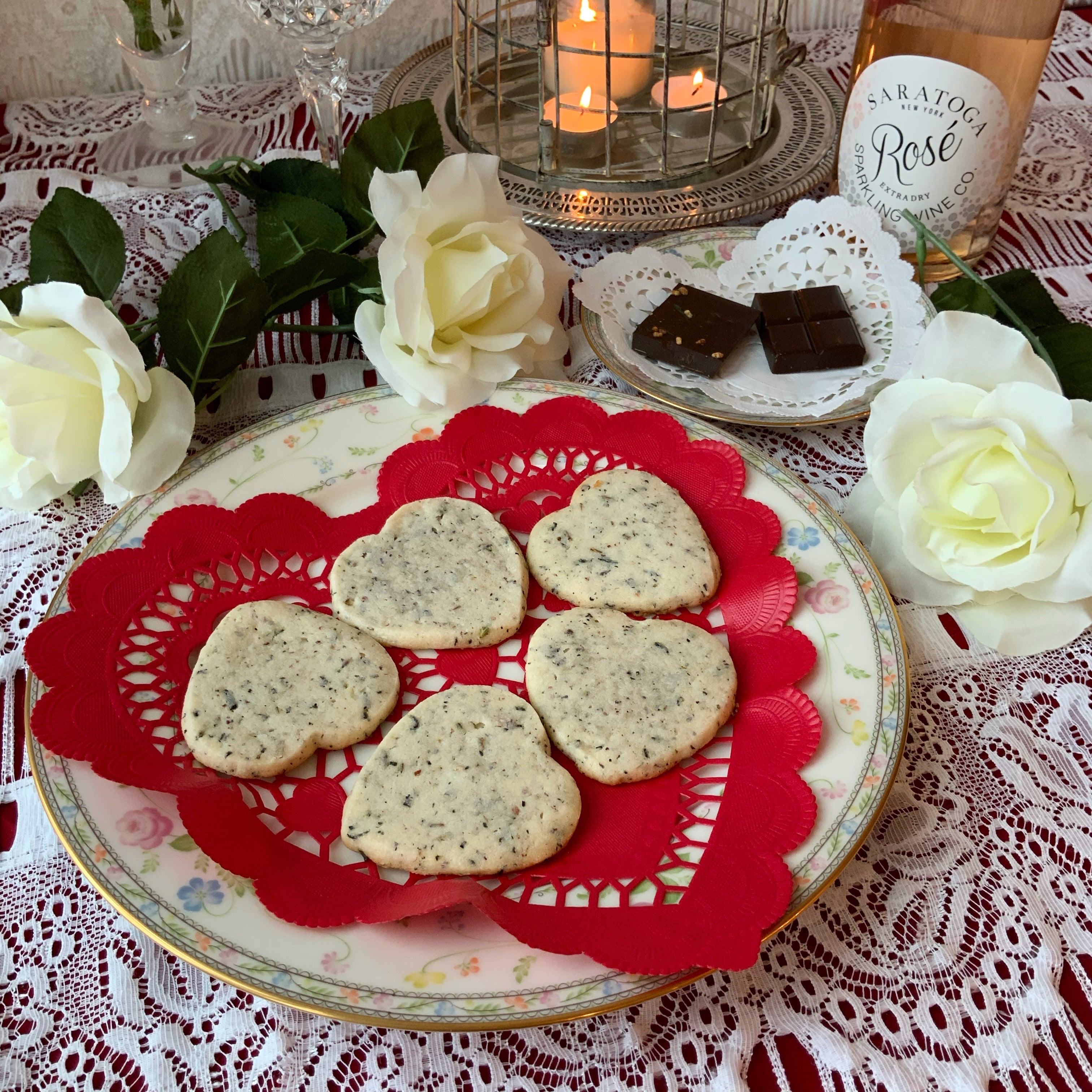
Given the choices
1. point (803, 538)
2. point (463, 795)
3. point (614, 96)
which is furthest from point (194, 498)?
point (614, 96)

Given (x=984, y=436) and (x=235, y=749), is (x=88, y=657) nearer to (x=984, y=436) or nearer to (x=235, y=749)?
(x=235, y=749)

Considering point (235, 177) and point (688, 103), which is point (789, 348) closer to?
point (688, 103)

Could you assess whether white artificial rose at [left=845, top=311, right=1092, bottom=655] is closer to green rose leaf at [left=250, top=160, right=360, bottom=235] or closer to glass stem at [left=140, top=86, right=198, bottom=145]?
green rose leaf at [left=250, top=160, right=360, bottom=235]

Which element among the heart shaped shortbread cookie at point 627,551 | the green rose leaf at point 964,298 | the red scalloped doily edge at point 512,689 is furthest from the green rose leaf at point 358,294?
the green rose leaf at point 964,298

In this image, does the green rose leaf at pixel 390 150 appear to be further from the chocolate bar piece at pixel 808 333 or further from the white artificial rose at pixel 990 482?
the white artificial rose at pixel 990 482

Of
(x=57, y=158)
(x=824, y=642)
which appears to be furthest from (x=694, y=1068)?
(x=57, y=158)

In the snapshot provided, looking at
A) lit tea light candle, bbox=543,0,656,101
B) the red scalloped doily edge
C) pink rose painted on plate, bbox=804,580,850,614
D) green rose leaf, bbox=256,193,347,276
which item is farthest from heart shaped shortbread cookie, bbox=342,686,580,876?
lit tea light candle, bbox=543,0,656,101
